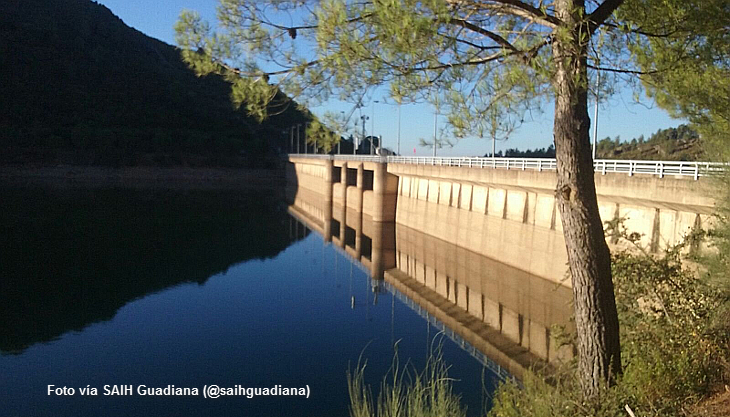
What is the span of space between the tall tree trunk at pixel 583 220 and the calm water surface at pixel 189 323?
45.7 inches

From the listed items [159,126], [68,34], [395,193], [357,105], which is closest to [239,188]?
[159,126]

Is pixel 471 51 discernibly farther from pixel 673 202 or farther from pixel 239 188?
pixel 239 188

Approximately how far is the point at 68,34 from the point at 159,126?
102 feet

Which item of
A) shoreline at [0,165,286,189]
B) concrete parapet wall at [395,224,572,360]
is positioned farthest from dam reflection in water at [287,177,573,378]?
shoreline at [0,165,286,189]

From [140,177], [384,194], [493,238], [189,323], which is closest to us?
[189,323]

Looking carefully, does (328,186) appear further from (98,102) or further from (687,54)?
(98,102)

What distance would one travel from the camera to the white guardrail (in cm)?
1343

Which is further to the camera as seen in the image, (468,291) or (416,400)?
(468,291)

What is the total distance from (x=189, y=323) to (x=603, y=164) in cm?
1238

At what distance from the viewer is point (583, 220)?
5340 mm

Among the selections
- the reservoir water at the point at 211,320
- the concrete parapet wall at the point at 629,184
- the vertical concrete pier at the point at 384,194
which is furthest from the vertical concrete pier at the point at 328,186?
the concrete parapet wall at the point at 629,184

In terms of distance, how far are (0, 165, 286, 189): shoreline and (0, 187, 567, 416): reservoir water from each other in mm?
37719

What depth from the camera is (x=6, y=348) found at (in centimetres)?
1443

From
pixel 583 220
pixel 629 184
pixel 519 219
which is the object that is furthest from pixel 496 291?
pixel 583 220
